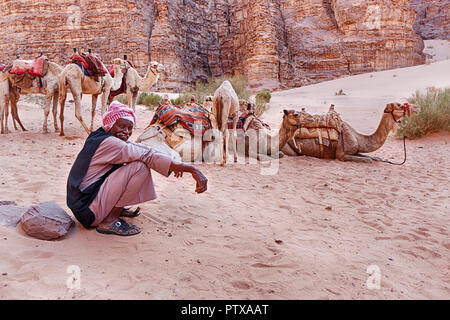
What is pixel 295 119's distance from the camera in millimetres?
6156

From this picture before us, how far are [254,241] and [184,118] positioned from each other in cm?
368

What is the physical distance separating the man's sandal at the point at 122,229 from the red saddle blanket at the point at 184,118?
3346 mm

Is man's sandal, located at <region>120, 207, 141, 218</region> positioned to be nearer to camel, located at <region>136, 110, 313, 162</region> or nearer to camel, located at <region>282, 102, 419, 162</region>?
camel, located at <region>136, 110, 313, 162</region>

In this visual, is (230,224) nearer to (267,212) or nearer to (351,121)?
(267,212)

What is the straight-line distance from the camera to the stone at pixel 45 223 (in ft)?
7.75

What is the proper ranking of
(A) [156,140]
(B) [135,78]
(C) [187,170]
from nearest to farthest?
(C) [187,170]
(A) [156,140]
(B) [135,78]

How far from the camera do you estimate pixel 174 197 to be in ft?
12.5

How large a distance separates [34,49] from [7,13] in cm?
421

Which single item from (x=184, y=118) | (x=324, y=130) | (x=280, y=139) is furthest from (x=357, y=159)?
(x=184, y=118)

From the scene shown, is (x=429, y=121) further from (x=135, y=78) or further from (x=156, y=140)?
(x=135, y=78)

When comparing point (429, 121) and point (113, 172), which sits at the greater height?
point (429, 121)

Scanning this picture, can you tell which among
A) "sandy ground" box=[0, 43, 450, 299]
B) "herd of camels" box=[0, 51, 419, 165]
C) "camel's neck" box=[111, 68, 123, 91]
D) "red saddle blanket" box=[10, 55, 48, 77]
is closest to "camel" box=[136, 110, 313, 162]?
"herd of camels" box=[0, 51, 419, 165]

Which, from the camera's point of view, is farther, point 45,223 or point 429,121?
point 429,121
